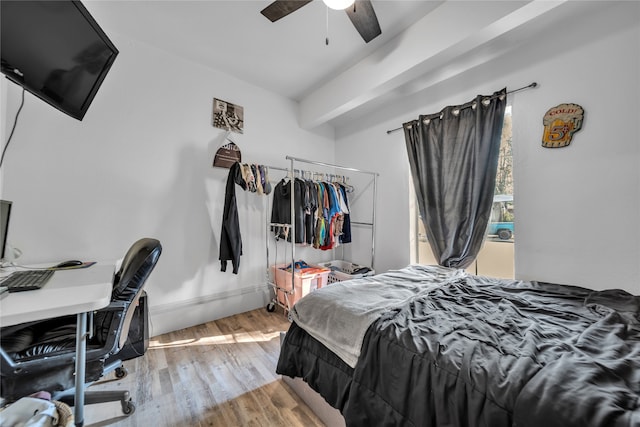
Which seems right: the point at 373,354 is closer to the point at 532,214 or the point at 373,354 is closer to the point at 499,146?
the point at 532,214

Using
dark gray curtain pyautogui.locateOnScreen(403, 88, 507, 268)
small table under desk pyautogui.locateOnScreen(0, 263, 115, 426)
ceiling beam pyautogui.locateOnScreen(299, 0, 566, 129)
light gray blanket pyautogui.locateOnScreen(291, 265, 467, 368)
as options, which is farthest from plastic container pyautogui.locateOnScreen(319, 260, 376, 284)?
small table under desk pyautogui.locateOnScreen(0, 263, 115, 426)

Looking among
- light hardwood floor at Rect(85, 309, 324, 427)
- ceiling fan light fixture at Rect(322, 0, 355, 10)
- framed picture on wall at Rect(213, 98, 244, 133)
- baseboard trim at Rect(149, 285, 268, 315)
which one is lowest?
light hardwood floor at Rect(85, 309, 324, 427)

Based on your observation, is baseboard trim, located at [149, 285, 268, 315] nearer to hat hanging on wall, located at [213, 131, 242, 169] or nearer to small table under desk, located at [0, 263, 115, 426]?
small table under desk, located at [0, 263, 115, 426]

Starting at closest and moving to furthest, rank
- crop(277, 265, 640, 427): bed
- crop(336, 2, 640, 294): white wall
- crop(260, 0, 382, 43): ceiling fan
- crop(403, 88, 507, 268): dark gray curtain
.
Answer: crop(277, 265, 640, 427): bed
crop(260, 0, 382, 43): ceiling fan
crop(336, 2, 640, 294): white wall
crop(403, 88, 507, 268): dark gray curtain

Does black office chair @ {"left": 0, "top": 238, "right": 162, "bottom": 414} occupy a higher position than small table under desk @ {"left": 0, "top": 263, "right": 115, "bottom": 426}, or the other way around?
small table under desk @ {"left": 0, "top": 263, "right": 115, "bottom": 426}

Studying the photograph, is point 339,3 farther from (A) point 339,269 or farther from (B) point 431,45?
(A) point 339,269

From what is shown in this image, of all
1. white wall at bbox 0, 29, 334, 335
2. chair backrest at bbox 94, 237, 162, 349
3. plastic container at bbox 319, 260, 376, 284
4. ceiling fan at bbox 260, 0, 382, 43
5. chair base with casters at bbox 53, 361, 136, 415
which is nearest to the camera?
chair backrest at bbox 94, 237, 162, 349

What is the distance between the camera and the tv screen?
1.00 meters

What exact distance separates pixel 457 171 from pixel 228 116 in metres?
2.44

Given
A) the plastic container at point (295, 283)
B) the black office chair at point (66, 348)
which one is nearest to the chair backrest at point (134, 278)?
the black office chair at point (66, 348)

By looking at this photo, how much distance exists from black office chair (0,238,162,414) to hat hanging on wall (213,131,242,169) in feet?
4.67

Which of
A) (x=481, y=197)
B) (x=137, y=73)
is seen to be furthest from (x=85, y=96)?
(x=481, y=197)

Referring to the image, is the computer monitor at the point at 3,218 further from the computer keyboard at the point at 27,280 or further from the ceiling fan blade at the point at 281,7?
the ceiling fan blade at the point at 281,7

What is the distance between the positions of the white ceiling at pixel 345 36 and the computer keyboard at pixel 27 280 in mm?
1924
